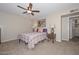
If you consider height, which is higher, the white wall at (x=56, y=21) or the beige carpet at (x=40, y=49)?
the white wall at (x=56, y=21)

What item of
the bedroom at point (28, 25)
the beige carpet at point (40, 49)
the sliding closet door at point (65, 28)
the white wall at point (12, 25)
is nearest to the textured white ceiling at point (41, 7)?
the bedroom at point (28, 25)

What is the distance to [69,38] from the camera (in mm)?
2029

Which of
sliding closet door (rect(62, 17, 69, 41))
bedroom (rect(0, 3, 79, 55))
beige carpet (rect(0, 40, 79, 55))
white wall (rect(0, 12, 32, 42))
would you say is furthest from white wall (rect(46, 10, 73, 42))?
white wall (rect(0, 12, 32, 42))

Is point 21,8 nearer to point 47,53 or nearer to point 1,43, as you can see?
point 1,43

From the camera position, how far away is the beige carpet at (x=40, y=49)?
1.91m

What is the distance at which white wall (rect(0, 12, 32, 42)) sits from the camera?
1.93m

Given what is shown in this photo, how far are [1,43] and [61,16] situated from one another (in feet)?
4.85

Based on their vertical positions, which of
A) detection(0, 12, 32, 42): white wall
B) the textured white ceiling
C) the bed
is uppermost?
the textured white ceiling

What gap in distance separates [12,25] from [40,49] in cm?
84

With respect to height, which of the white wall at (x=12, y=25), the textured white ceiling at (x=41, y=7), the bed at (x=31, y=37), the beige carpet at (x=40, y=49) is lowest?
the beige carpet at (x=40, y=49)

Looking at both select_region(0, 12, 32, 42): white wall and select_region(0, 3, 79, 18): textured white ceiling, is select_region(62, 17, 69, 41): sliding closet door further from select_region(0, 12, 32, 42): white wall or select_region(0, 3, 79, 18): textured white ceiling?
select_region(0, 12, 32, 42): white wall

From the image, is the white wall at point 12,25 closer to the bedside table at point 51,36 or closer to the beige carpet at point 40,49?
the beige carpet at point 40,49

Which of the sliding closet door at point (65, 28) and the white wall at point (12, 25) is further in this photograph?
the sliding closet door at point (65, 28)

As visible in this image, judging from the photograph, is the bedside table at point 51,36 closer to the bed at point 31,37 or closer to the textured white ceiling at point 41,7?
the bed at point 31,37
